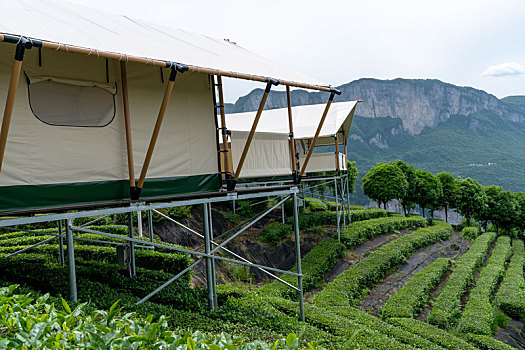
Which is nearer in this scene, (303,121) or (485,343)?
(485,343)

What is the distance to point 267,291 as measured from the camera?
12.5 metres

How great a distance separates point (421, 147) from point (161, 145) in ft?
432

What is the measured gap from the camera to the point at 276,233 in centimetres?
1845

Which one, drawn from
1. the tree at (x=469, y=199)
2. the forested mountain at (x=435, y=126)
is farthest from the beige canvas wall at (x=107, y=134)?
the forested mountain at (x=435, y=126)

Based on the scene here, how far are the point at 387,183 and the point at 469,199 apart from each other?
11.4 metres

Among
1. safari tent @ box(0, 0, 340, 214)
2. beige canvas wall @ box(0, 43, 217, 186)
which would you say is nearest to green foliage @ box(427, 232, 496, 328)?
safari tent @ box(0, 0, 340, 214)

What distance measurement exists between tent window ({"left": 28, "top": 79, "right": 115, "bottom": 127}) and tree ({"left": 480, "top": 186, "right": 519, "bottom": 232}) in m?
43.6

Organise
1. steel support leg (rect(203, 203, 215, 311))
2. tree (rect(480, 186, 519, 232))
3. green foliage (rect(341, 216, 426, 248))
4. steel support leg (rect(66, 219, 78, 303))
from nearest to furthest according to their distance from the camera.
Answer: steel support leg (rect(66, 219, 78, 303)) → steel support leg (rect(203, 203, 215, 311)) → green foliage (rect(341, 216, 426, 248)) → tree (rect(480, 186, 519, 232))

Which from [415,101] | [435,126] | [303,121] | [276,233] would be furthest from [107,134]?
[415,101]

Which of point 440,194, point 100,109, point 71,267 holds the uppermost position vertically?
point 100,109

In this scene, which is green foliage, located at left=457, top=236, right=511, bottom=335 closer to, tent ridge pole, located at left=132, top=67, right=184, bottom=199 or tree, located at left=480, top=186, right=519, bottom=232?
tent ridge pole, located at left=132, top=67, right=184, bottom=199

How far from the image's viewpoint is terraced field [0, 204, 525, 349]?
7.52m

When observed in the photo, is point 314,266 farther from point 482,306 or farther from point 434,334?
point 482,306

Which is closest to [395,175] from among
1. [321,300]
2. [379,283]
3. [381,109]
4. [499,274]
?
[499,274]
